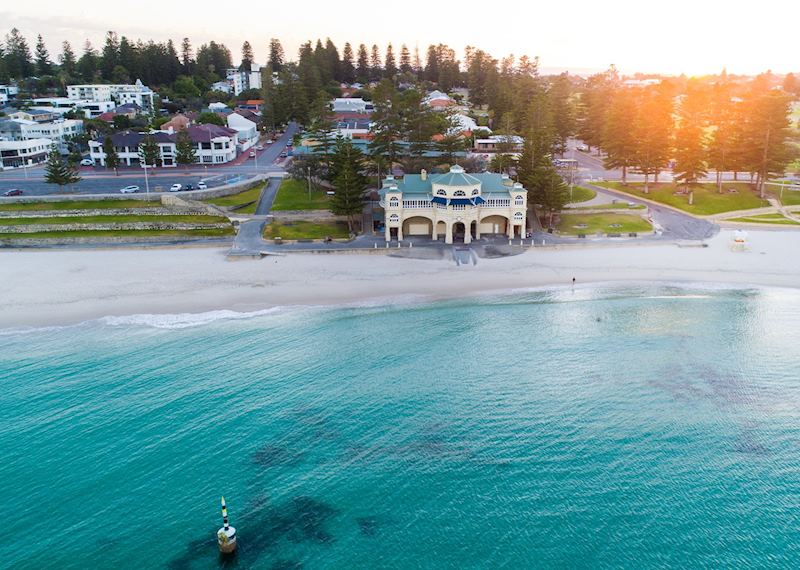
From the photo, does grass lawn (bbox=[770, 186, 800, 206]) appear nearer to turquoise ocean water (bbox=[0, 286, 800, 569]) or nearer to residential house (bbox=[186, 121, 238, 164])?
turquoise ocean water (bbox=[0, 286, 800, 569])

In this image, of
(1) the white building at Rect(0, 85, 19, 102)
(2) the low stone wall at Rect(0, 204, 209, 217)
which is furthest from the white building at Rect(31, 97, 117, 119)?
(2) the low stone wall at Rect(0, 204, 209, 217)

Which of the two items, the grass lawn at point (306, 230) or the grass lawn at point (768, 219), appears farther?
the grass lawn at point (768, 219)

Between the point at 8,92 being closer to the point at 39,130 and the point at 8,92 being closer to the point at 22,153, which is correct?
the point at 39,130

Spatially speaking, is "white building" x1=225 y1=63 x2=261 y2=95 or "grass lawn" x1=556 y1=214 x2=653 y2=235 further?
"white building" x1=225 y1=63 x2=261 y2=95

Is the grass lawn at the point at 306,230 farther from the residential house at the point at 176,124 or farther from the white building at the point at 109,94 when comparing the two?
the white building at the point at 109,94

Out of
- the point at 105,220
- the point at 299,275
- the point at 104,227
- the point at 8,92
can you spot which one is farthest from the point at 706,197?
the point at 8,92

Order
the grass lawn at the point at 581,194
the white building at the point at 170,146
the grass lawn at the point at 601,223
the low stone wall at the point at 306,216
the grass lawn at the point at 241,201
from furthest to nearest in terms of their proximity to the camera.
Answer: the white building at the point at 170,146 → the grass lawn at the point at 581,194 → the grass lawn at the point at 241,201 → the low stone wall at the point at 306,216 → the grass lawn at the point at 601,223

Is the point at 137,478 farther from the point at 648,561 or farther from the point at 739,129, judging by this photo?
the point at 739,129

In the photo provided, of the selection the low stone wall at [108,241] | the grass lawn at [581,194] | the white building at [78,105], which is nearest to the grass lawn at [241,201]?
the low stone wall at [108,241]
